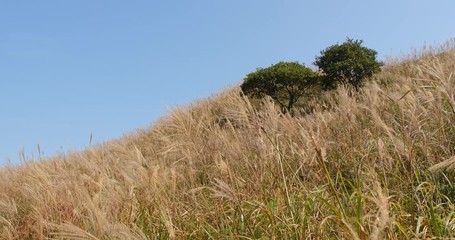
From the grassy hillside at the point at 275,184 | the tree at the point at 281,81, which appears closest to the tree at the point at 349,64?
the tree at the point at 281,81

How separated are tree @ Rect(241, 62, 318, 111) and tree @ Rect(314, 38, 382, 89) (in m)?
0.63

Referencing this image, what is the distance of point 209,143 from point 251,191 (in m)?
0.77

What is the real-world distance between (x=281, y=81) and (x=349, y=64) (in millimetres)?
2229

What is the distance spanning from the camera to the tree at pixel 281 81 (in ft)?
46.0

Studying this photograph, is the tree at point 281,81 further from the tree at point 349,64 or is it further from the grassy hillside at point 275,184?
the grassy hillside at point 275,184

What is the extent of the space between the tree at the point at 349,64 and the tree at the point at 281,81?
631mm

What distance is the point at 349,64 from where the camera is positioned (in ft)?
44.5

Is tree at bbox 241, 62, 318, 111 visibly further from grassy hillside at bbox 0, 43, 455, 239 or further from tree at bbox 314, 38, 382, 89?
grassy hillside at bbox 0, 43, 455, 239

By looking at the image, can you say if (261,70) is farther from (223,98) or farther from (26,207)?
(26,207)

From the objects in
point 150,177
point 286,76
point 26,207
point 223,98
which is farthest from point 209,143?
point 223,98

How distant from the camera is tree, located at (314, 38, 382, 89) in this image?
1370 centimetres

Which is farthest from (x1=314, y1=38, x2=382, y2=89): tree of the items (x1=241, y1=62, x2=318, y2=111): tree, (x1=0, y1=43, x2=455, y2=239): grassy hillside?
(x1=0, y1=43, x2=455, y2=239): grassy hillside

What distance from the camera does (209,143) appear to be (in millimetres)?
4301

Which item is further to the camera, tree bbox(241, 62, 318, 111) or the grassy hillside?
tree bbox(241, 62, 318, 111)
